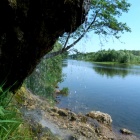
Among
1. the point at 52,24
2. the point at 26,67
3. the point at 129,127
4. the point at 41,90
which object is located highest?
the point at 52,24

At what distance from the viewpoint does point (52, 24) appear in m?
4.82

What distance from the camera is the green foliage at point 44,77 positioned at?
64.0ft

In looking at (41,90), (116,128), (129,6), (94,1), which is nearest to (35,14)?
(94,1)

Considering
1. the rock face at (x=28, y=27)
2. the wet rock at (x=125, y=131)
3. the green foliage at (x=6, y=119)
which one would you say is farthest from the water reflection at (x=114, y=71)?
the green foliage at (x=6, y=119)

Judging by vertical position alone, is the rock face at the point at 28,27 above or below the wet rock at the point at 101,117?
above

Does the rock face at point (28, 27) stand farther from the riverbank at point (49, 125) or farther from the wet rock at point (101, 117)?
the wet rock at point (101, 117)

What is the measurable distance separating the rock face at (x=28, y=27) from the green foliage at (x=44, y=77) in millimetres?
12302

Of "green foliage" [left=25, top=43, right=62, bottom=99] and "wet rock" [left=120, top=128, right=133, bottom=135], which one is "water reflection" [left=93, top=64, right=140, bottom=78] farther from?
"wet rock" [left=120, top=128, right=133, bottom=135]

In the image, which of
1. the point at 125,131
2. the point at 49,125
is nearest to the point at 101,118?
the point at 125,131

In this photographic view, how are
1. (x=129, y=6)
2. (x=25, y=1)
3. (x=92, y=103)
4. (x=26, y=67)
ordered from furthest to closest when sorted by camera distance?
1. (x=92, y=103)
2. (x=129, y=6)
3. (x=26, y=67)
4. (x=25, y=1)

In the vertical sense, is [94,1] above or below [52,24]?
above

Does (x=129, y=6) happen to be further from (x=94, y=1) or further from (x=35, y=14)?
(x=35, y=14)

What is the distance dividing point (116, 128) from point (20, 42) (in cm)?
1547

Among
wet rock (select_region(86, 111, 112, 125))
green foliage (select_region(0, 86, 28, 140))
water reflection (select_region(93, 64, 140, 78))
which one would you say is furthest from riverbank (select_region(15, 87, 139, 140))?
water reflection (select_region(93, 64, 140, 78))
